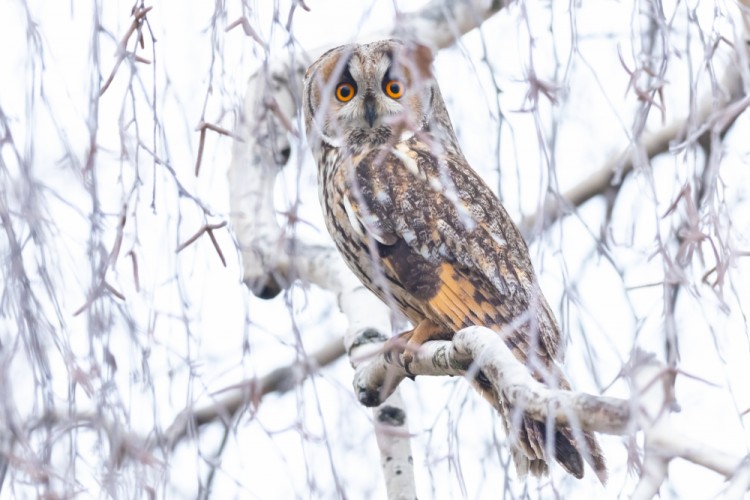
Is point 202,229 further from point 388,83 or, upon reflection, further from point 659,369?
point 388,83

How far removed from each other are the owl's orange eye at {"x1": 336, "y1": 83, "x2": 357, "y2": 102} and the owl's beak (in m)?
0.07

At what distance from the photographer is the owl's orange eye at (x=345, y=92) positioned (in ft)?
10.1

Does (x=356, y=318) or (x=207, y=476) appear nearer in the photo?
(x=207, y=476)

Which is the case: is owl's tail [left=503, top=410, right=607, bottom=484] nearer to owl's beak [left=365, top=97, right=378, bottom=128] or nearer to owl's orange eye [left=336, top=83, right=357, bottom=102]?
owl's beak [left=365, top=97, right=378, bottom=128]

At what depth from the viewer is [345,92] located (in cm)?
309

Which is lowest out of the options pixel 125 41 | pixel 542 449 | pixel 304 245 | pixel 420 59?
pixel 542 449

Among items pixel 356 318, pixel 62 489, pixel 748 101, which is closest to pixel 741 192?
pixel 356 318

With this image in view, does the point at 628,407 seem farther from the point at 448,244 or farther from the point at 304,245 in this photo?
the point at 304,245

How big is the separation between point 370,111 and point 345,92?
0.38 feet

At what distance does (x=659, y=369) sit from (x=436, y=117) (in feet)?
6.83

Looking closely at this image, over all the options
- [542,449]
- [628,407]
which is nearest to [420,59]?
[628,407]

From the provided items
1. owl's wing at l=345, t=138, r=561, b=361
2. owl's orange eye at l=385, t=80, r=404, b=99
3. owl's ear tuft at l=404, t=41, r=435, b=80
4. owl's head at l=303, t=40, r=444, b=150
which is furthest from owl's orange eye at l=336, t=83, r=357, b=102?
owl's ear tuft at l=404, t=41, r=435, b=80

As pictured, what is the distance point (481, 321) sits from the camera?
9.02ft

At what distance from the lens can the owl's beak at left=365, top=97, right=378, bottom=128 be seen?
3.03 metres
